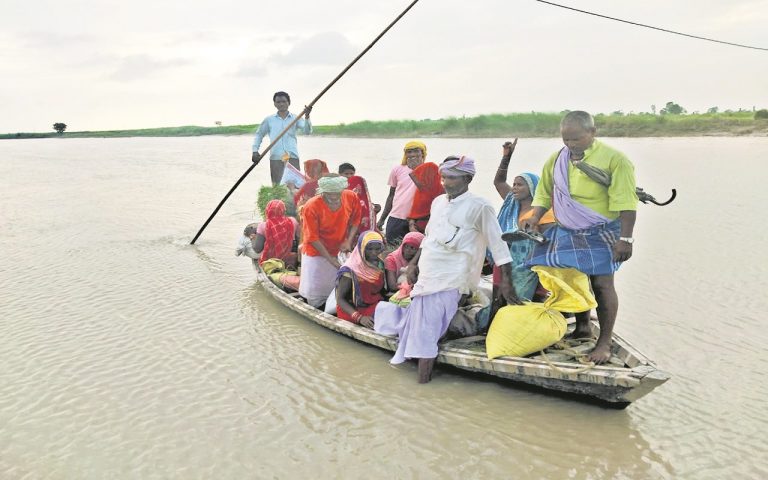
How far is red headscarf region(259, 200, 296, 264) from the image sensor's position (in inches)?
257

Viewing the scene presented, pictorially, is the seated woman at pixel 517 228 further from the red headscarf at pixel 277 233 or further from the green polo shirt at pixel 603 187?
the red headscarf at pixel 277 233

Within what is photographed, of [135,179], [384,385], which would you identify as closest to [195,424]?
[384,385]

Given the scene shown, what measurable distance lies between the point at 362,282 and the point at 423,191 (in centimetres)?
145

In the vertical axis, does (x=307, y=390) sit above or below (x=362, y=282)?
below

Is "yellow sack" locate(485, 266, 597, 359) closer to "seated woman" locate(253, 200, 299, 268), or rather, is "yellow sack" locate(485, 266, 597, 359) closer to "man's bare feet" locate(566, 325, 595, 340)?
"man's bare feet" locate(566, 325, 595, 340)

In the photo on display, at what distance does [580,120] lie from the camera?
3.35m

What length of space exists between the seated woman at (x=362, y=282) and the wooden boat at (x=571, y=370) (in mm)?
504

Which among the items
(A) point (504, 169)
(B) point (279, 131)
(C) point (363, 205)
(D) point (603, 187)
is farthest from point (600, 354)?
(B) point (279, 131)

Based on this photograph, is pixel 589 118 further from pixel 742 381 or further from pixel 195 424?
pixel 195 424

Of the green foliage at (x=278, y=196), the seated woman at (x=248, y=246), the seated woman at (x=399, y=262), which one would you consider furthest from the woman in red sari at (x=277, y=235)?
the seated woman at (x=399, y=262)

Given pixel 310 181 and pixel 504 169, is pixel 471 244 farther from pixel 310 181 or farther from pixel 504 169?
pixel 310 181

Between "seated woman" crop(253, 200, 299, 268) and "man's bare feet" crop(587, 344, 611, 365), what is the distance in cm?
390

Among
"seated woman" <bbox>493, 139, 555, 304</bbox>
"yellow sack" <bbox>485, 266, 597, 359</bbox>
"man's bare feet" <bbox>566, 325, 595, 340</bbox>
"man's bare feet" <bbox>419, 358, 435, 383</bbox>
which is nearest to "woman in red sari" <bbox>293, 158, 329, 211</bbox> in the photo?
"seated woman" <bbox>493, 139, 555, 304</bbox>

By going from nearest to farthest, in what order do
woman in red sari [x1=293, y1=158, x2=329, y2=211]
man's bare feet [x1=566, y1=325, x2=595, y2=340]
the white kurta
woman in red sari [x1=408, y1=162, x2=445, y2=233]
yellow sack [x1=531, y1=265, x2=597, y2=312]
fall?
yellow sack [x1=531, y1=265, x2=597, y2=312]
the white kurta
man's bare feet [x1=566, y1=325, x2=595, y2=340]
woman in red sari [x1=408, y1=162, x2=445, y2=233]
woman in red sari [x1=293, y1=158, x2=329, y2=211]
